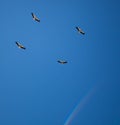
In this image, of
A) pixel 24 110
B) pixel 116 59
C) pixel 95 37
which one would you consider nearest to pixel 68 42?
pixel 95 37

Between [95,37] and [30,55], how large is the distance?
A: 3.62 ft

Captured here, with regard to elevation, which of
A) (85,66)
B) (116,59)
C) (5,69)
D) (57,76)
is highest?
(116,59)

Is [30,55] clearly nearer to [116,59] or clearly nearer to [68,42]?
[68,42]

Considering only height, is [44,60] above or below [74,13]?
below

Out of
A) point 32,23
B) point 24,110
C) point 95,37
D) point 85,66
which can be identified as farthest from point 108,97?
point 32,23

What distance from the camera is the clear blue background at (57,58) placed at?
4.97m

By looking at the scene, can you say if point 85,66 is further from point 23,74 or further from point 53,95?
point 23,74

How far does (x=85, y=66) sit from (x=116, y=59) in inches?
→ 21.0

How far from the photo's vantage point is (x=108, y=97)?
5172mm

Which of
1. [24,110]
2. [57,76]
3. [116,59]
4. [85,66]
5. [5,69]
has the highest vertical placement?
[116,59]

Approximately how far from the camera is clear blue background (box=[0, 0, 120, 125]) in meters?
4.97

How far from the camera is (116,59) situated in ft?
17.1

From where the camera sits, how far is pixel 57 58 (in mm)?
5059

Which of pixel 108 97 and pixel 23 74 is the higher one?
pixel 108 97
